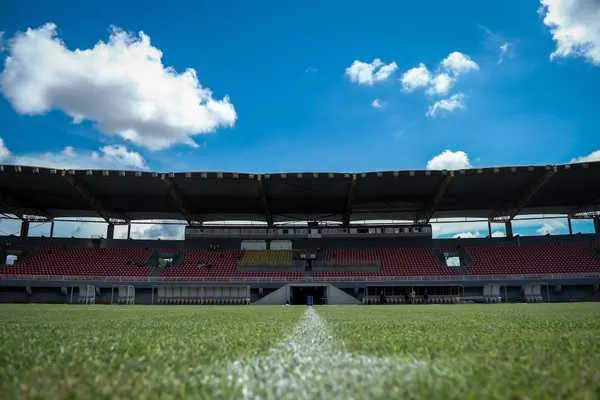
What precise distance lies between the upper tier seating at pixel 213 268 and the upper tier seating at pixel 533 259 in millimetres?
17070

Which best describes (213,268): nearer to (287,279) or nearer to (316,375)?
(287,279)

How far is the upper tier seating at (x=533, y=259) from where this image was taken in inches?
1491

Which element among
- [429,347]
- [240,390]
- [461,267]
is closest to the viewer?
[240,390]

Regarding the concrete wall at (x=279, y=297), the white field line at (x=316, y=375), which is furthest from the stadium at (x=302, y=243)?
the white field line at (x=316, y=375)

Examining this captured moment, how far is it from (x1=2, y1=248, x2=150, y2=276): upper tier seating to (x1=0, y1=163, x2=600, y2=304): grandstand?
17 cm

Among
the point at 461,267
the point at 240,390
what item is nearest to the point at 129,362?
the point at 240,390

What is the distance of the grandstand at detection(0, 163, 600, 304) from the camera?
117ft

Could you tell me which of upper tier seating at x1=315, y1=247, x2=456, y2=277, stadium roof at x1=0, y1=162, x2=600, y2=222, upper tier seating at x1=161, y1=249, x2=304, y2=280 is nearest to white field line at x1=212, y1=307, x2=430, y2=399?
stadium roof at x1=0, y1=162, x2=600, y2=222

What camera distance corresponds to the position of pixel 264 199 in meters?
39.5

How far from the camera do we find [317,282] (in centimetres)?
3700

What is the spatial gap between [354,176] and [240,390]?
1324 inches

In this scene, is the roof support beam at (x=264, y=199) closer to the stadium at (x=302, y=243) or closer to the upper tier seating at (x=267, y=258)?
the stadium at (x=302, y=243)

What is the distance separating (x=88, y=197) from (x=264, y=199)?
15384mm

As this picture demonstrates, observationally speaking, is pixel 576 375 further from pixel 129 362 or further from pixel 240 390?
pixel 129 362
